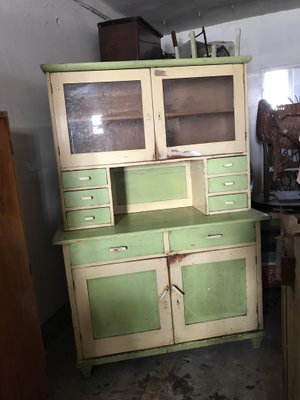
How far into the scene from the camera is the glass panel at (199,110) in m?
1.85

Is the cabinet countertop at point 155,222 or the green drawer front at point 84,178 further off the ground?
the green drawer front at point 84,178

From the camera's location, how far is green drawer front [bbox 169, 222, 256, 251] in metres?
1.81

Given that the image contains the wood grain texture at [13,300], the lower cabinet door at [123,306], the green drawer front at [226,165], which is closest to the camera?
the wood grain texture at [13,300]

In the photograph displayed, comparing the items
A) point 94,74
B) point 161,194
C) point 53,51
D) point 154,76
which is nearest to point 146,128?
point 154,76

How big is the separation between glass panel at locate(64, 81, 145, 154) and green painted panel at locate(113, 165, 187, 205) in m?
0.36

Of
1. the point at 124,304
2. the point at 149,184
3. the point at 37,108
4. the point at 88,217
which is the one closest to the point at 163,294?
the point at 124,304

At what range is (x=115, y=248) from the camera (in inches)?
68.9

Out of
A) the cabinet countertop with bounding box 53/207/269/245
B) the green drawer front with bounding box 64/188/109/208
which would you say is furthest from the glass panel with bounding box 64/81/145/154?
the cabinet countertop with bounding box 53/207/269/245

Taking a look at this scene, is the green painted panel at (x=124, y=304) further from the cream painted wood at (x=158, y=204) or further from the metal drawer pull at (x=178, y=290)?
the cream painted wood at (x=158, y=204)

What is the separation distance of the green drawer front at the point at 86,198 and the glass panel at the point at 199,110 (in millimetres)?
466

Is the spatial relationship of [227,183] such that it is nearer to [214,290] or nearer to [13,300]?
[214,290]

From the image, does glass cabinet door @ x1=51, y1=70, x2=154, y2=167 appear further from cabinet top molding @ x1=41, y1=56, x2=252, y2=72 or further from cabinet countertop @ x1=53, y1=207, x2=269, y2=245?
cabinet countertop @ x1=53, y1=207, x2=269, y2=245

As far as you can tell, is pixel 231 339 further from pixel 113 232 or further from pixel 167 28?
pixel 167 28

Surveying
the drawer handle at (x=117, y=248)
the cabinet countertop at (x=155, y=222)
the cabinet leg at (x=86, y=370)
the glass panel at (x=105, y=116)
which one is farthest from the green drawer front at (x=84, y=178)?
the cabinet leg at (x=86, y=370)
